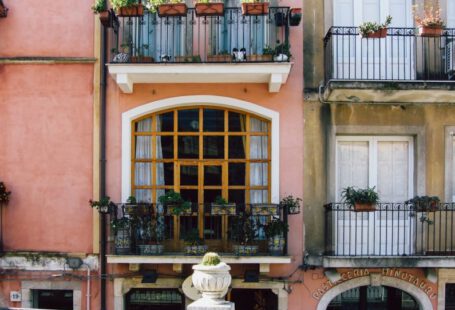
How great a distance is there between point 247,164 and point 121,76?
2.77m

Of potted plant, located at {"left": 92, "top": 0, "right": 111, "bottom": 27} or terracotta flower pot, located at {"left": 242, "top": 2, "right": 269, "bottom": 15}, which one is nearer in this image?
terracotta flower pot, located at {"left": 242, "top": 2, "right": 269, "bottom": 15}

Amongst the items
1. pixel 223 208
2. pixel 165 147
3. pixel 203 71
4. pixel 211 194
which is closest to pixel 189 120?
pixel 165 147

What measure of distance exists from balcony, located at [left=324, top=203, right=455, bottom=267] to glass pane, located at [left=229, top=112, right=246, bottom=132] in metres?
2.13

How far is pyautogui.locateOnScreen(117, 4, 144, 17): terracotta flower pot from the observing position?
38.7 feet

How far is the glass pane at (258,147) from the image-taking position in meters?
12.6

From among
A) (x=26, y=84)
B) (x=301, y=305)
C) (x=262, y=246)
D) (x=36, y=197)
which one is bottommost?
(x=301, y=305)

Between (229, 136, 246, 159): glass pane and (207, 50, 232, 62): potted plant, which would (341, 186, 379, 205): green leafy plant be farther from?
(207, 50, 232, 62): potted plant

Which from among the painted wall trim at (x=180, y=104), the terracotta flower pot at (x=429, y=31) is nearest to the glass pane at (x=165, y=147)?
the painted wall trim at (x=180, y=104)

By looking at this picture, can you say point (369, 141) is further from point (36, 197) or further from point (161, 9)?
Result: point (36, 197)

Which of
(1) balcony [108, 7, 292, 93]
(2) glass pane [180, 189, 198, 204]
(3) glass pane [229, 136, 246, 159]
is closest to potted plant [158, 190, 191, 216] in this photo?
(2) glass pane [180, 189, 198, 204]

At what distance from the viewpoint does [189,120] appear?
12.7 meters

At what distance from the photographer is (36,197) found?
12547 millimetres

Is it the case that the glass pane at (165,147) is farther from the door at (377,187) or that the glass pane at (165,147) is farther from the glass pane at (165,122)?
the door at (377,187)

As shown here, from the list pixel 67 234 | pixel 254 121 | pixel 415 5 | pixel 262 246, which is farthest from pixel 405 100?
pixel 67 234
